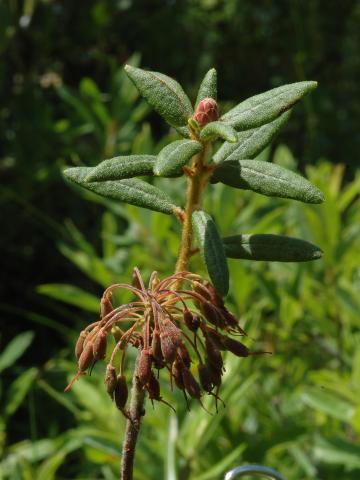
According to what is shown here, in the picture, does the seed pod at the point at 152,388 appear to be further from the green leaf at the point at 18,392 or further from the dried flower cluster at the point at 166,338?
the green leaf at the point at 18,392

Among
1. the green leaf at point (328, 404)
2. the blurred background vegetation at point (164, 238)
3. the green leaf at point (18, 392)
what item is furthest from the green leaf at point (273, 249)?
the green leaf at point (18, 392)

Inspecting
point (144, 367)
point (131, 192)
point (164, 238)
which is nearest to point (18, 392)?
point (164, 238)

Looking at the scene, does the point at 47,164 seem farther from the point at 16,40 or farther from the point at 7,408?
the point at 7,408

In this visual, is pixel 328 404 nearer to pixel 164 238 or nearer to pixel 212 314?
pixel 164 238

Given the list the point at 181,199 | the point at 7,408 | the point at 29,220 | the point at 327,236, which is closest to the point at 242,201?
the point at 181,199

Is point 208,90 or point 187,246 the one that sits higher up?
point 208,90

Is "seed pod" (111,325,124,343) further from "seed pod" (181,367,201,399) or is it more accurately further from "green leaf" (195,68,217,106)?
"green leaf" (195,68,217,106)

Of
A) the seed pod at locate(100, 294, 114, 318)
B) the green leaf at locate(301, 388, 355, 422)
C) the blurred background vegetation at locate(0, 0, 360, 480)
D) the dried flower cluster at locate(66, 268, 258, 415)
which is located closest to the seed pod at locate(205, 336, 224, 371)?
the dried flower cluster at locate(66, 268, 258, 415)
